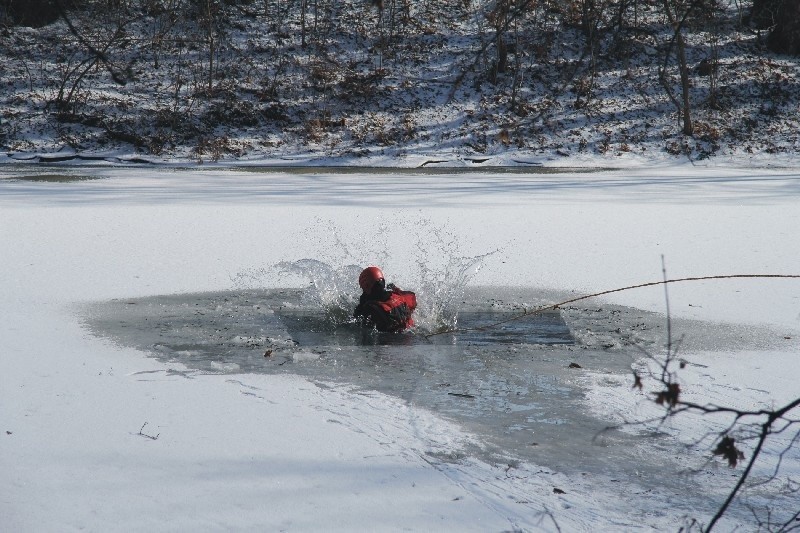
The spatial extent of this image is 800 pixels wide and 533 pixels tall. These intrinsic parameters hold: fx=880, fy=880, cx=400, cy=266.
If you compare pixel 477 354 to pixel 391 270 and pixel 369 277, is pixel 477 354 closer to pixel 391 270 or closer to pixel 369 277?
pixel 369 277

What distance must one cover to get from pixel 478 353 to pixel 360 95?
61.1 ft

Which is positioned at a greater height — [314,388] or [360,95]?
[360,95]

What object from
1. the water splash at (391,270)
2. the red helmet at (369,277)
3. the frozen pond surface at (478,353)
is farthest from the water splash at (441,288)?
the red helmet at (369,277)

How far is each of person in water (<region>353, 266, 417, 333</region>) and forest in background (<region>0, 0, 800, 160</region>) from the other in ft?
44.1

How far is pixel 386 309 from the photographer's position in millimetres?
5969

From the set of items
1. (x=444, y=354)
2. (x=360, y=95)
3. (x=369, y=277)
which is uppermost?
(x=360, y=95)

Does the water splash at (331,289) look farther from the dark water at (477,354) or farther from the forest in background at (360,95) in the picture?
the forest in background at (360,95)

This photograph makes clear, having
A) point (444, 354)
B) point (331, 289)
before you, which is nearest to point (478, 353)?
point (444, 354)

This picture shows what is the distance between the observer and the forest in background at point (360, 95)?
67.5ft

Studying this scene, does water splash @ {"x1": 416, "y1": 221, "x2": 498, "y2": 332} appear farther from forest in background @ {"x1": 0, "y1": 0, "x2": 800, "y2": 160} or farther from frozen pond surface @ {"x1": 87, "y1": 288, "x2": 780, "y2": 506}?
forest in background @ {"x1": 0, "y1": 0, "x2": 800, "y2": 160}

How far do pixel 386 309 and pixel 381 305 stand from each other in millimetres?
44

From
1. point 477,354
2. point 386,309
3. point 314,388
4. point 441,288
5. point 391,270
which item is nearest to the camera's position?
point 314,388

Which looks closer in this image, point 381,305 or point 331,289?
point 381,305

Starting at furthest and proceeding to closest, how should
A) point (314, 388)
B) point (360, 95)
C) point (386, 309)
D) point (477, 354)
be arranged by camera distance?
point (360, 95) < point (386, 309) < point (477, 354) < point (314, 388)
